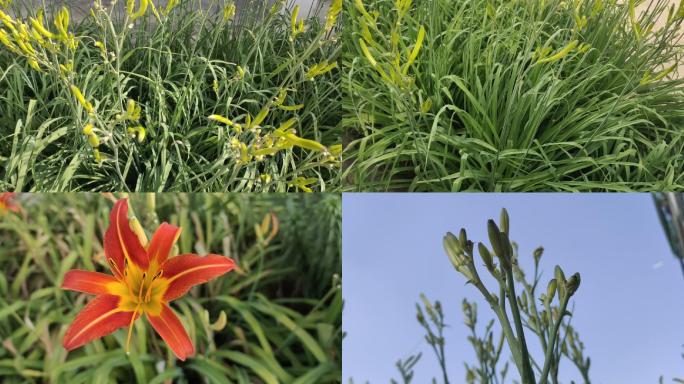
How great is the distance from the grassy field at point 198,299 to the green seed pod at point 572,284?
0.34m

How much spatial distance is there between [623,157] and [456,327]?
0.64 m

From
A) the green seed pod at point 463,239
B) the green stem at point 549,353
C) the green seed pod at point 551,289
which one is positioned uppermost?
the green seed pod at point 463,239

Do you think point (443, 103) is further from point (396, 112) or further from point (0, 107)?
point (0, 107)

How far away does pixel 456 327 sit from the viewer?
35.5 inches

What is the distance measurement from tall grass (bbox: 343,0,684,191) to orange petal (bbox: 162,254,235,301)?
415 mm

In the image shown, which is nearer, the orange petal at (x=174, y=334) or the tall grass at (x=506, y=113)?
the orange petal at (x=174, y=334)

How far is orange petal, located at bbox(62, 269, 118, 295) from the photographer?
847mm

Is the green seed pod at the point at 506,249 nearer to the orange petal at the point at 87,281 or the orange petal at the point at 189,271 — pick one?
the orange petal at the point at 189,271

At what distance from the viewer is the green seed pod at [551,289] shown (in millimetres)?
856

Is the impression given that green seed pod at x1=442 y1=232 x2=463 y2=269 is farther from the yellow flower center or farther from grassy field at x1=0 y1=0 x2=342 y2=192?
the yellow flower center

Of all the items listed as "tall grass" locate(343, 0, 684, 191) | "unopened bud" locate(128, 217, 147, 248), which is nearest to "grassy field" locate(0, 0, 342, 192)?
"tall grass" locate(343, 0, 684, 191)

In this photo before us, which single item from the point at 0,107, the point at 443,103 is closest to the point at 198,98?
the point at 0,107

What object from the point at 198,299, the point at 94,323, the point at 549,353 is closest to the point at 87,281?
the point at 94,323

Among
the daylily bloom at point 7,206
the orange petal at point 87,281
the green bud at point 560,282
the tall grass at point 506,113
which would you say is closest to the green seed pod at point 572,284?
the green bud at point 560,282
